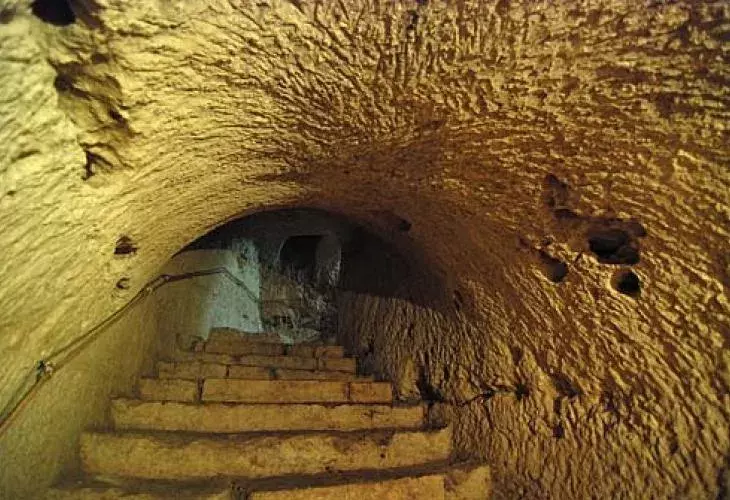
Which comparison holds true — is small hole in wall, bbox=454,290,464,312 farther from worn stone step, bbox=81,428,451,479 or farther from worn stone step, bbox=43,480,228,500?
worn stone step, bbox=43,480,228,500

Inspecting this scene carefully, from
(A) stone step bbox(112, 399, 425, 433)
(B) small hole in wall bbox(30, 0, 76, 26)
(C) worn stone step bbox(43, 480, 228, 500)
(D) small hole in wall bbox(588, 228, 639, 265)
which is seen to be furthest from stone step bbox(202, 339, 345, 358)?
(B) small hole in wall bbox(30, 0, 76, 26)

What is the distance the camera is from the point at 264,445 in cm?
189

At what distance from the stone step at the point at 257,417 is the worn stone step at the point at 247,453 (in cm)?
11

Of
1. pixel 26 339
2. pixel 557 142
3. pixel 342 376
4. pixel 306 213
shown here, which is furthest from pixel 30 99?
pixel 306 213

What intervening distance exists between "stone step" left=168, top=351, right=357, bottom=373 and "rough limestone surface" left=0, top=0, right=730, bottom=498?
122 cm

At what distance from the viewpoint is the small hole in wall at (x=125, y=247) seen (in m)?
1.38

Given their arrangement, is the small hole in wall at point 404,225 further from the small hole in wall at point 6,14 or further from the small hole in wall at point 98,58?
the small hole in wall at point 6,14

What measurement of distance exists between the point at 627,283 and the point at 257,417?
1.62 metres

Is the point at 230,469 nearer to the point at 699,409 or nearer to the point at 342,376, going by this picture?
the point at 342,376

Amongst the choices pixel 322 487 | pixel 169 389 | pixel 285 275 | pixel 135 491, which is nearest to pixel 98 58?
pixel 135 491

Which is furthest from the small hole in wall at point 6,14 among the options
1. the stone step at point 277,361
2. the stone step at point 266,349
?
the stone step at point 266,349

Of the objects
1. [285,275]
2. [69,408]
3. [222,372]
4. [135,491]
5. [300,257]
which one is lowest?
[135,491]

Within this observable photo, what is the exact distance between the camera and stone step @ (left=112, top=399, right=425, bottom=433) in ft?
6.64

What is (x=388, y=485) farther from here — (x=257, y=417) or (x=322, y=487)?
(x=257, y=417)
